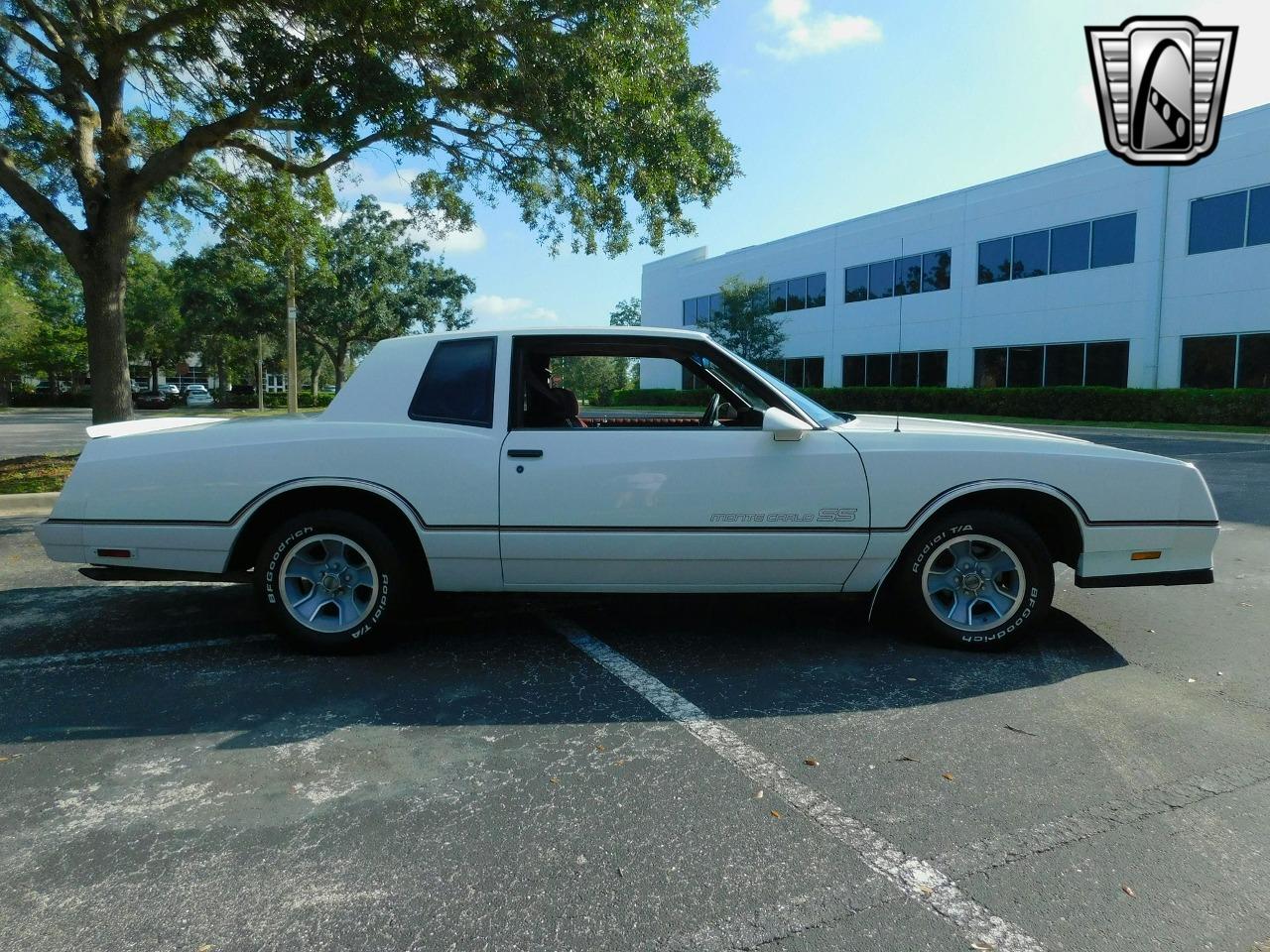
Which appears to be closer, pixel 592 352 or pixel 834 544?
pixel 834 544

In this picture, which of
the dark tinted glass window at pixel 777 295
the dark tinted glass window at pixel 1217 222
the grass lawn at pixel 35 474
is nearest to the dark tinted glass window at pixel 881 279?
the dark tinted glass window at pixel 777 295

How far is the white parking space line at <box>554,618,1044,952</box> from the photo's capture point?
86.8 inches

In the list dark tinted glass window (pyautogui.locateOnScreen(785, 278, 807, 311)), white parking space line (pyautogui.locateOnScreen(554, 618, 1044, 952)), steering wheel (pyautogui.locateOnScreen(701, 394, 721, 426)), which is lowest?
white parking space line (pyautogui.locateOnScreen(554, 618, 1044, 952))

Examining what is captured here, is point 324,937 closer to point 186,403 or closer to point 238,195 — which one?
point 238,195

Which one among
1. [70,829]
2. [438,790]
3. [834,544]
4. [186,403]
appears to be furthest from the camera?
[186,403]

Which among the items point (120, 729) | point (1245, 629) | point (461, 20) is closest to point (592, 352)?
point (120, 729)

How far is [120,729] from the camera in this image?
343 cm

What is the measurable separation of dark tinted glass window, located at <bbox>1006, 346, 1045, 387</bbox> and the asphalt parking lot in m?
23.7

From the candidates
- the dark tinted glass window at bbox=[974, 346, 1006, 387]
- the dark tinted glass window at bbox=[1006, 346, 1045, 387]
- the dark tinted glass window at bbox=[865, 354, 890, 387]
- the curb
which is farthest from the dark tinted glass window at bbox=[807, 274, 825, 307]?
the curb

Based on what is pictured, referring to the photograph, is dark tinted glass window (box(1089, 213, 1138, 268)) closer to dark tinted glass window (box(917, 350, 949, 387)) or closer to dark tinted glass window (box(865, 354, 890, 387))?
dark tinted glass window (box(917, 350, 949, 387))

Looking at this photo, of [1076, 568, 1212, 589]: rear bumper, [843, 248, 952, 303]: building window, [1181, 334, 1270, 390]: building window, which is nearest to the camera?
[1076, 568, 1212, 589]: rear bumper

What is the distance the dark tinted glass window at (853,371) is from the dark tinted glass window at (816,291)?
2.72 meters

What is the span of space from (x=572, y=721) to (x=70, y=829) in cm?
176

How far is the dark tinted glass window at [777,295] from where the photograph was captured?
119 ft
